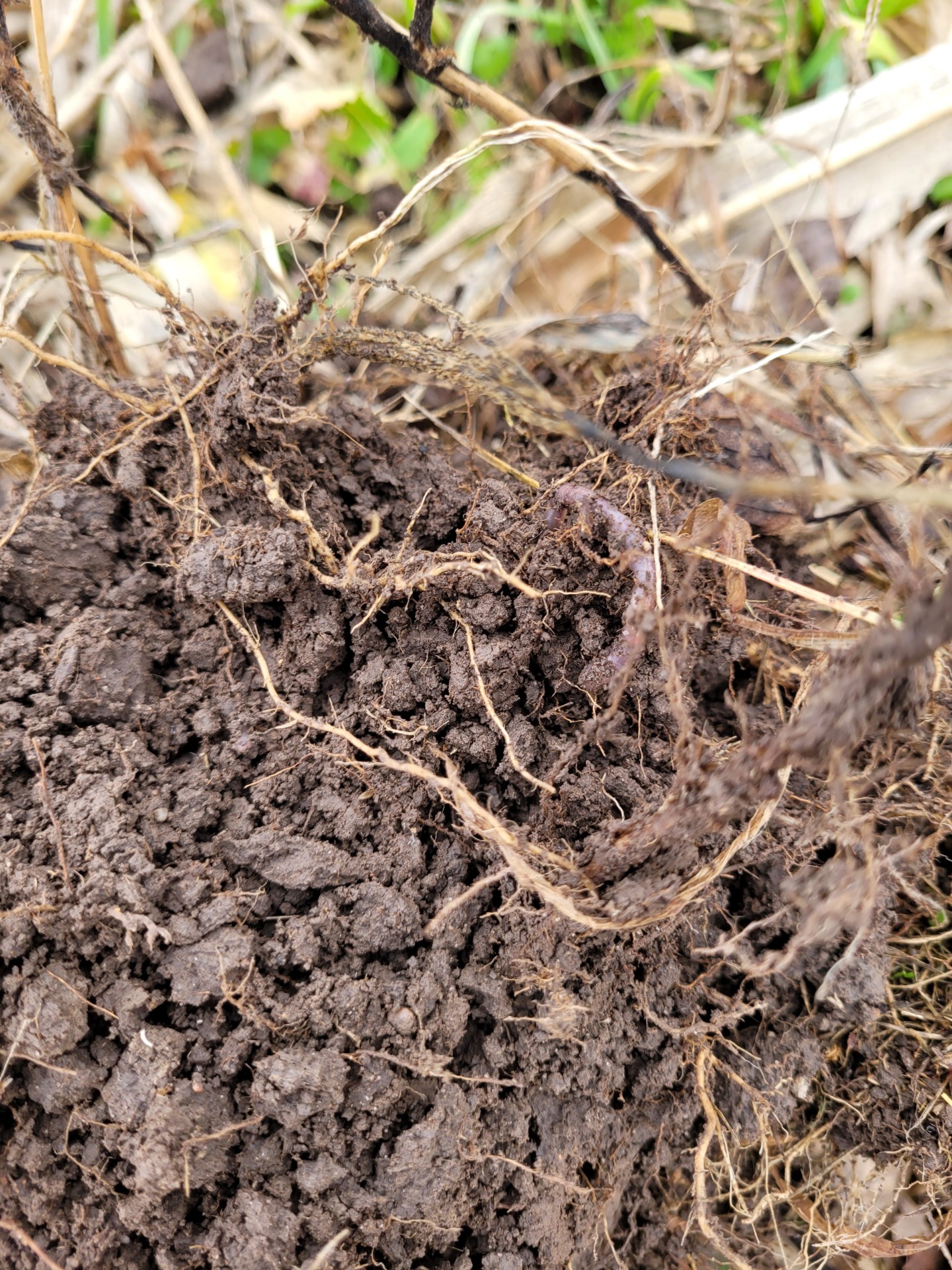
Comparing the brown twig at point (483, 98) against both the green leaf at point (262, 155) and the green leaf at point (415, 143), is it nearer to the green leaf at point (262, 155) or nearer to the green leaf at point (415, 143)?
the green leaf at point (415, 143)

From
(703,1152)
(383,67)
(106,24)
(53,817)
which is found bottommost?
(703,1152)

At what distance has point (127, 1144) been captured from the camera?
1.03 metres

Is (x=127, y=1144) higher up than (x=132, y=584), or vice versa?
(x=132, y=584)

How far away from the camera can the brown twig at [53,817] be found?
1.07m

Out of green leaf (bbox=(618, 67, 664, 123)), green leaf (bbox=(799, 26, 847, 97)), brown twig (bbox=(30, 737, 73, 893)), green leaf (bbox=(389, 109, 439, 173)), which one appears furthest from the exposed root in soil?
green leaf (bbox=(799, 26, 847, 97))

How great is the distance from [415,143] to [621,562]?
1.53m

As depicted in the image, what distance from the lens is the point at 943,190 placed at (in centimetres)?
195

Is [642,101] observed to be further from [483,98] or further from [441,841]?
[441,841]

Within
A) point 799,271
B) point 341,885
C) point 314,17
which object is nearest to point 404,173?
point 314,17

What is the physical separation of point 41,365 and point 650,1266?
198cm

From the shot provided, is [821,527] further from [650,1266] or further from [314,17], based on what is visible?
[314,17]

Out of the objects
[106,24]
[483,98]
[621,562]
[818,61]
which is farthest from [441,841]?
[106,24]

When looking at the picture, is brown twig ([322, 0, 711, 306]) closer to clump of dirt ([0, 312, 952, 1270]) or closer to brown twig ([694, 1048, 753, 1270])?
clump of dirt ([0, 312, 952, 1270])

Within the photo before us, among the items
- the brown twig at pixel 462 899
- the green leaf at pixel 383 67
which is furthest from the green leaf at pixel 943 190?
the brown twig at pixel 462 899
